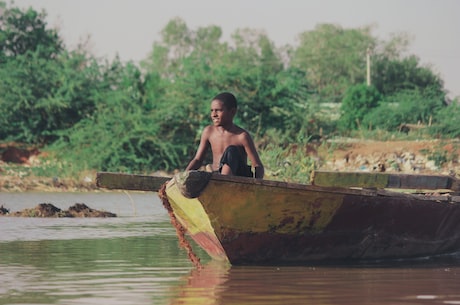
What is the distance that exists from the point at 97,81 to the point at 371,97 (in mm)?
11586

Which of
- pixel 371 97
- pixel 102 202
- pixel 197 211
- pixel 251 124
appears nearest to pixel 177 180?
pixel 197 211

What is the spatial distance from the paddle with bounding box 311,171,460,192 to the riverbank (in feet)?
47.1

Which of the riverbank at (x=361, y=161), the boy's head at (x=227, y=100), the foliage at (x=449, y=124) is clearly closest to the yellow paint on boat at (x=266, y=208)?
the boy's head at (x=227, y=100)

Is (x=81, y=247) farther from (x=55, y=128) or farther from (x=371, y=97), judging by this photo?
(x=371, y=97)

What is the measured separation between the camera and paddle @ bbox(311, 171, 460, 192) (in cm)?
936

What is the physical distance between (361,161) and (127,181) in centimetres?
1933

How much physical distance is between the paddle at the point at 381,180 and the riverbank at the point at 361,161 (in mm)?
14341

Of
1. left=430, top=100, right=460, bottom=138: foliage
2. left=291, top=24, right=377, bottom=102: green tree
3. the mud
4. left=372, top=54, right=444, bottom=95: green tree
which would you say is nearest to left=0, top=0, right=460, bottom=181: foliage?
left=430, top=100, right=460, bottom=138: foliage

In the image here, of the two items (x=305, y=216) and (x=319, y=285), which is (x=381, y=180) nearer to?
(x=305, y=216)

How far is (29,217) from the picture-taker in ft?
50.7

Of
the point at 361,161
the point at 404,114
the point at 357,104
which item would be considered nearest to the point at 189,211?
the point at 361,161

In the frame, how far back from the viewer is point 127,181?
870cm

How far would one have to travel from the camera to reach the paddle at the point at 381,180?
9359mm

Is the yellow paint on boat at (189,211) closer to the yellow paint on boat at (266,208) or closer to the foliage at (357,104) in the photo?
the yellow paint on boat at (266,208)
